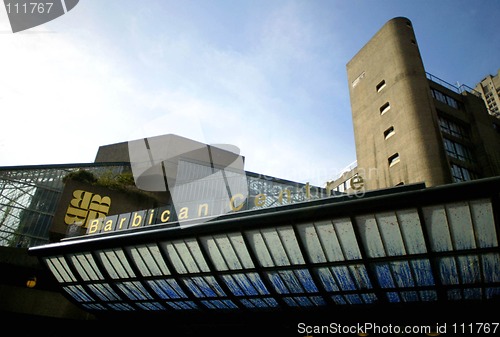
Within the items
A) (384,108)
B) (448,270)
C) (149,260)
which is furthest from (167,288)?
(384,108)

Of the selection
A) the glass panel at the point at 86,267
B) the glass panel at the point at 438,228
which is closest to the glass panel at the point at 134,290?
the glass panel at the point at 86,267

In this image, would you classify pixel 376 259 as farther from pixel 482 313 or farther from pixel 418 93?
pixel 418 93

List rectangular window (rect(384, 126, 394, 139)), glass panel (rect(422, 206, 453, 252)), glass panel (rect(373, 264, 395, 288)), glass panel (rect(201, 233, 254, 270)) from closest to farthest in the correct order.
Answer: glass panel (rect(422, 206, 453, 252)), glass panel (rect(373, 264, 395, 288)), glass panel (rect(201, 233, 254, 270)), rectangular window (rect(384, 126, 394, 139))

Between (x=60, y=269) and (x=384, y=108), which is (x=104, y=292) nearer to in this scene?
(x=60, y=269)

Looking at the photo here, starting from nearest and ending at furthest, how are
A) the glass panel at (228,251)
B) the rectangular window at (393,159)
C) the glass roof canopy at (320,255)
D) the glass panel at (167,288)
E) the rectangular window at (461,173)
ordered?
the glass roof canopy at (320,255)
the glass panel at (228,251)
the glass panel at (167,288)
the rectangular window at (393,159)
the rectangular window at (461,173)

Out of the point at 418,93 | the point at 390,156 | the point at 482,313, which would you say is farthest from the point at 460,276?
the point at 418,93

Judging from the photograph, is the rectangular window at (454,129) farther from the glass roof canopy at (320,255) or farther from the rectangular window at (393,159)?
the glass roof canopy at (320,255)

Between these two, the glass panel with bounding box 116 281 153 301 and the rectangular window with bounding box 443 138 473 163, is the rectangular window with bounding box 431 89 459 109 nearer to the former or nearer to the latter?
the rectangular window with bounding box 443 138 473 163

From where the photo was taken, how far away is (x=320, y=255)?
14672mm

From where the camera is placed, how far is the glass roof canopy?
1206cm

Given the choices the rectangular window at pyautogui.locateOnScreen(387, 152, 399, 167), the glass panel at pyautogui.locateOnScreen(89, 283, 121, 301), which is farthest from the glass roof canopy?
the rectangular window at pyautogui.locateOnScreen(387, 152, 399, 167)

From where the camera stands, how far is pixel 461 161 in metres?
27.7

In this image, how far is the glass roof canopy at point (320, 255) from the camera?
1206 centimetres

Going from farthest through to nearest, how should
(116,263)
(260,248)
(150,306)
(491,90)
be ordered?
(491,90), (150,306), (116,263), (260,248)
